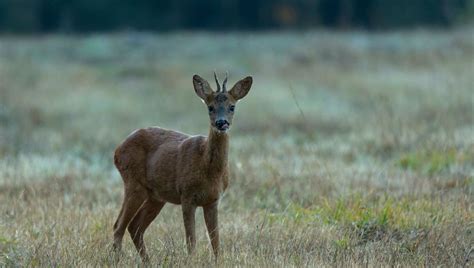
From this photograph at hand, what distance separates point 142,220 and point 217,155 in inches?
41.7

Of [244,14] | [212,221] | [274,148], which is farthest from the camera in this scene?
[244,14]

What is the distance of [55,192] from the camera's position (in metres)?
10.9

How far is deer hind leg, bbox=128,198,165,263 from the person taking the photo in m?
8.43

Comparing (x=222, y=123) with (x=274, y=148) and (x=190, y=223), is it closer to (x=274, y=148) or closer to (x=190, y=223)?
(x=190, y=223)

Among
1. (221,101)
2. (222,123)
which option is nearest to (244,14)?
(221,101)

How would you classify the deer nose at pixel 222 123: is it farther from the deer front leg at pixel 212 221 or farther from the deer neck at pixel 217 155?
the deer front leg at pixel 212 221

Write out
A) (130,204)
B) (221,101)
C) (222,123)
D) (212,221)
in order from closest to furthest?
(222,123) → (221,101) → (212,221) → (130,204)

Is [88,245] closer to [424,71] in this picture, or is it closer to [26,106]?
[26,106]

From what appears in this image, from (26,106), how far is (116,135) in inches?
128

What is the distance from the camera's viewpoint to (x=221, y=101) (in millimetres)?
7707

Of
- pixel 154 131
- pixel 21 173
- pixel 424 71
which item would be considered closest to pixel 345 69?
pixel 424 71

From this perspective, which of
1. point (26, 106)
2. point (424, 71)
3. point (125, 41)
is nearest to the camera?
point (26, 106)

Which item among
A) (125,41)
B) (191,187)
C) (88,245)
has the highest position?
(191,187)

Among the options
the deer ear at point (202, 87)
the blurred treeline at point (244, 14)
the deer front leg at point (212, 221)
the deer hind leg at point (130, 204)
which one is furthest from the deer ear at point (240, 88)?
the blurred treeline at point (244, 14)
